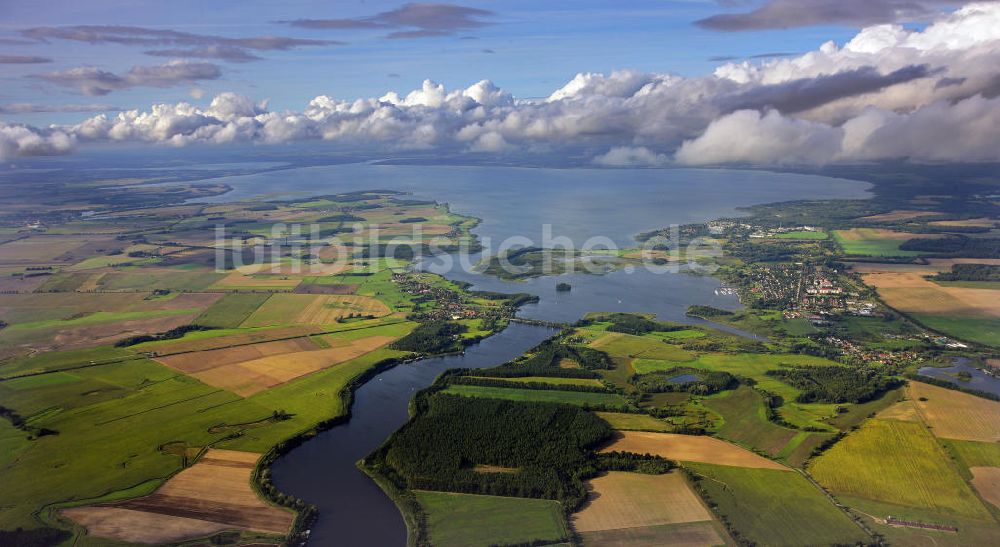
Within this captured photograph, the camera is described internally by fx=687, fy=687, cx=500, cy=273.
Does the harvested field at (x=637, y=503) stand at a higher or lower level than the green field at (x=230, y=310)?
lower

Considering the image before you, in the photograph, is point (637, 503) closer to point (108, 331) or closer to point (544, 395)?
point (544, 395)

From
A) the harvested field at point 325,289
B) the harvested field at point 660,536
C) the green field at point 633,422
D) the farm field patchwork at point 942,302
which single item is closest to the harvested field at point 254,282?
the harvested field at point 325,289

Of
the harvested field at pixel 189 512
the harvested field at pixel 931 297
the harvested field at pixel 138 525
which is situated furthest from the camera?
the harvested field at pixel 931 297

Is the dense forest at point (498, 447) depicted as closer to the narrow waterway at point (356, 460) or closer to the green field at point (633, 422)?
the green field at point (633, 422)

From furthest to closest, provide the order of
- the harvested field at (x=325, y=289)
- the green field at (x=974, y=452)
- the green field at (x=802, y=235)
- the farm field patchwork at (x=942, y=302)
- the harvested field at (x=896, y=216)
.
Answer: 1. the harvested field at (x=896, y=216)
2. the green field at (x=802, y=235)
3. the harvested field at (x=325, y=289)
4. the farm field patchwork at (x=942, y=302)
5. the green field at (x=974, y=452)

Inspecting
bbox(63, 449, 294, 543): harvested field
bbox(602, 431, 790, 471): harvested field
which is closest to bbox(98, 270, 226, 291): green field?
bbox(63, 449, 294, 543): harvested field

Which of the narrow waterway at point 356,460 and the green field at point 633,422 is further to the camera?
the green field at point 633,422

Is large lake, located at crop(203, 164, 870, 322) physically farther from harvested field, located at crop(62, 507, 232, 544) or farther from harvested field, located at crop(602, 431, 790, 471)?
harvested field, located at crop(62, 507, 232, 544)

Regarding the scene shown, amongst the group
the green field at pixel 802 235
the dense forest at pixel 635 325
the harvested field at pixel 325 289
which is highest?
the green field at pixel 802 235

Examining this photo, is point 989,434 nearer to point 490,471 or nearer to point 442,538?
point 490,471
